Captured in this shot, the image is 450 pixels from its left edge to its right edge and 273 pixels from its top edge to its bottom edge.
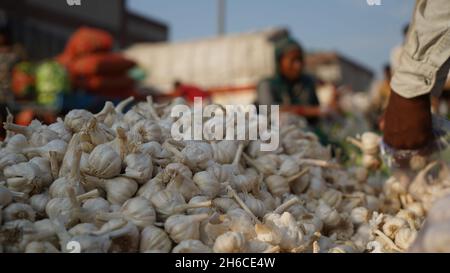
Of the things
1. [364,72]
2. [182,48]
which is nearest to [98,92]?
[182,48]

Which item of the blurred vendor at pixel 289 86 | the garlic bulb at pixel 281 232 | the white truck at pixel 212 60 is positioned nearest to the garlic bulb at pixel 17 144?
the garlic bulb at pixel 281 232

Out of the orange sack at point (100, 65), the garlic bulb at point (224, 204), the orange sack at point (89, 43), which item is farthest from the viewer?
the orange sack at point (89, 43)

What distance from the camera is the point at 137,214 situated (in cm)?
121

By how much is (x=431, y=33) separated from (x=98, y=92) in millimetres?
4555

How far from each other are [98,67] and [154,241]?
4.70 meters

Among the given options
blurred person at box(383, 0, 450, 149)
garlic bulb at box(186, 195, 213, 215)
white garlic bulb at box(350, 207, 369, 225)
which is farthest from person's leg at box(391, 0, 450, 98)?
garlic bulb at box(186, 195, 213, 215)

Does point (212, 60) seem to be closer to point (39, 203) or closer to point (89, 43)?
point (89, 43)

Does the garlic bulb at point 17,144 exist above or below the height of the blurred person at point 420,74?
below

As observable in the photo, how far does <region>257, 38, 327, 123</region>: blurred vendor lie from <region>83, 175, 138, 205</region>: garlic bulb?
10.7 feet

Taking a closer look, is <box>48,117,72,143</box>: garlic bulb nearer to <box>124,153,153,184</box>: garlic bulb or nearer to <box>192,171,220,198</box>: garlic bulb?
<box>124,153,153,184</box>: garlic bulb

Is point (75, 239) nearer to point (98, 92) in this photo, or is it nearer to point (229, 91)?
point (98, 92)

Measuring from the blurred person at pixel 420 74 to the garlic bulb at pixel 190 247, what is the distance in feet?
3.08

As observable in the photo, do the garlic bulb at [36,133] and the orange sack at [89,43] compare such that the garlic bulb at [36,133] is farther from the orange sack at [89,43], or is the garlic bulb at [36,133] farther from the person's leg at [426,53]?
the orange sack at [89,43]

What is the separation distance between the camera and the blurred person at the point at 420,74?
5.24 ft
